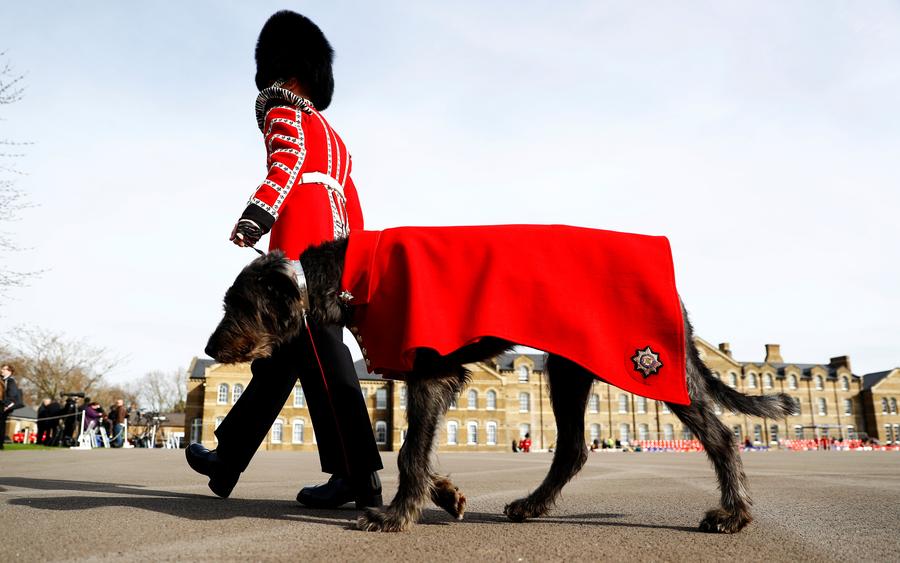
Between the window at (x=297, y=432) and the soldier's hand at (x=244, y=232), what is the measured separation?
6022 cm

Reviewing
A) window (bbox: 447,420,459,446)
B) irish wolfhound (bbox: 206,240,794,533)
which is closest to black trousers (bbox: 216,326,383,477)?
irish wolfhound (bbox: 206,240,794,533)

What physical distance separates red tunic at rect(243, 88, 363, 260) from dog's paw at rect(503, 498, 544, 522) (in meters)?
1.92

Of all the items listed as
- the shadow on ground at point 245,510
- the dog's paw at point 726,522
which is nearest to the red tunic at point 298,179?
the shadow on ground at point 245,510

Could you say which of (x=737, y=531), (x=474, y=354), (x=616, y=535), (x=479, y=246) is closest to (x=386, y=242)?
(x=479, y=246)

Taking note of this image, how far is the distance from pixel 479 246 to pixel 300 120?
188cm

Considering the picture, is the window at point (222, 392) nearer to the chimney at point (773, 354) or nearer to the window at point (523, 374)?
the window at point (523, 374)

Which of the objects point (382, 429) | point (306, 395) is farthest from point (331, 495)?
point (382, 429)

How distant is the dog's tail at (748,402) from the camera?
3.30 metres

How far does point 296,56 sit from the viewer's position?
5.09m

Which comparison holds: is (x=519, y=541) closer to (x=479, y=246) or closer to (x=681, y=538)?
(x=681, y=538)

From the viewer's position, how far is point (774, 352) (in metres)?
76.6

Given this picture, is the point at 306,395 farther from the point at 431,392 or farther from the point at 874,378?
the point at 874,378

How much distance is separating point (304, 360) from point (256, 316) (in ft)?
2.12

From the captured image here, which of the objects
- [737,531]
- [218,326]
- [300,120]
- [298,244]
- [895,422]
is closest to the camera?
[737,531]
